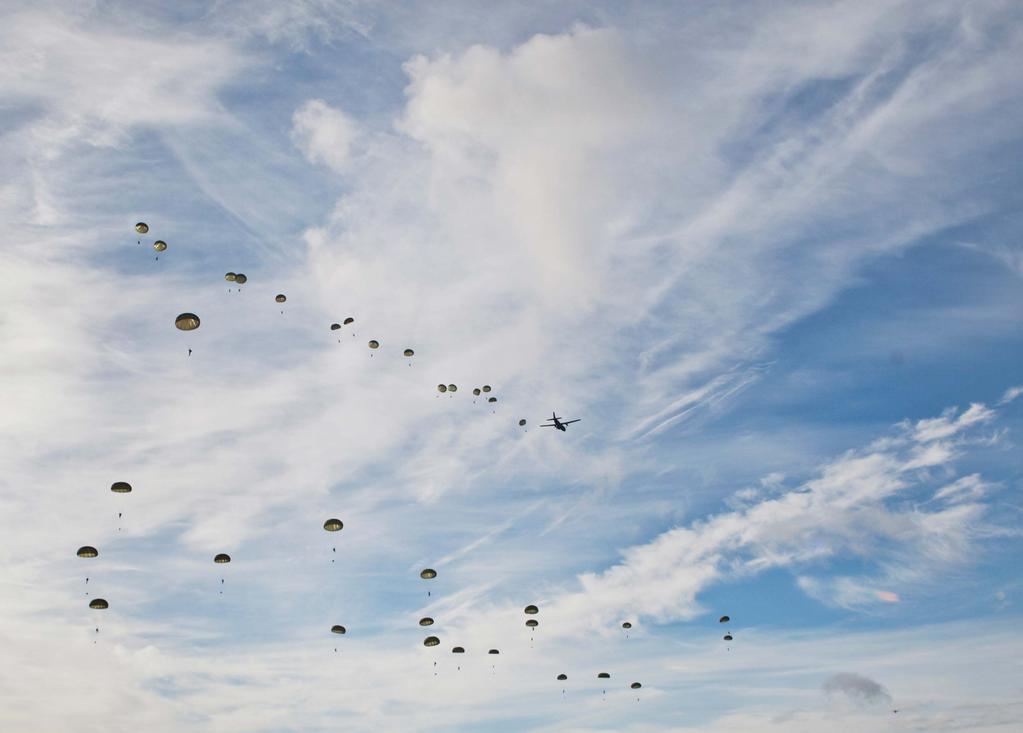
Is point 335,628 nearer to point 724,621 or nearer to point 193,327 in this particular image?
point 193,327

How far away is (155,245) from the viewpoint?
71.2 metres

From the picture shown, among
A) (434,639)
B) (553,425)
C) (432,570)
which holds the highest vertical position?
(553,425)

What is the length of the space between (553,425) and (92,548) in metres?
57.1

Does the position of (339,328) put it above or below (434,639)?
above

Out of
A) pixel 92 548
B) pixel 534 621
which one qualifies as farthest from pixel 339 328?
pixel 534 621

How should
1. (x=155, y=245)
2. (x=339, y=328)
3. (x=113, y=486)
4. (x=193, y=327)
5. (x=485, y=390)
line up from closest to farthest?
(x=193, y=327), (x=113, y=486), (x=155, y=245), (x=339, y=328), (x=485, y=390)

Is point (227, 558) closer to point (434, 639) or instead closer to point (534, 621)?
point (434, 639)

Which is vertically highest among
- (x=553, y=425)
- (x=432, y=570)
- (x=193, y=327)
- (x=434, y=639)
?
(x=553, y=425)

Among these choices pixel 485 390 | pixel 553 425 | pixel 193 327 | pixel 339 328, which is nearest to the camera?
pixel 193 327

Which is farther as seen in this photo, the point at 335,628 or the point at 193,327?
the point at 335,628

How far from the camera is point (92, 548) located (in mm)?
67312

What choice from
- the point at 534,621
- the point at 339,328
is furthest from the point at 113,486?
the point at 534,621

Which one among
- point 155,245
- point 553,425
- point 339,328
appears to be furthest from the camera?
point 553,425

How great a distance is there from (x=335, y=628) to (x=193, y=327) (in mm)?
41959
